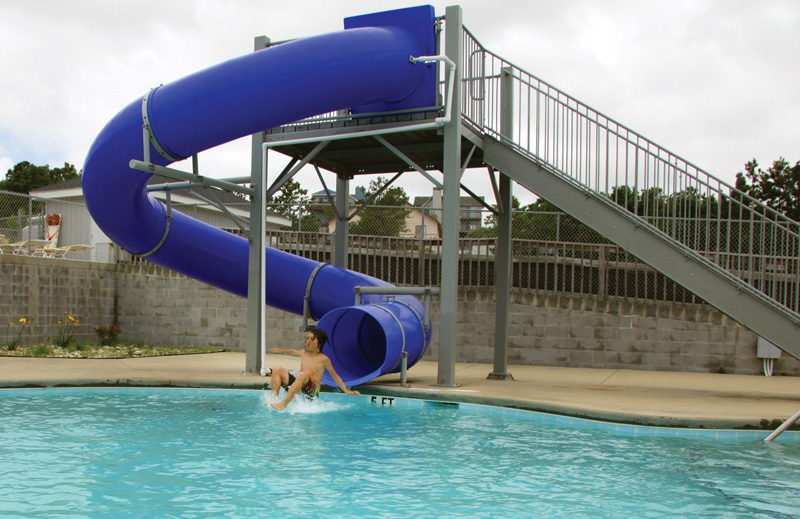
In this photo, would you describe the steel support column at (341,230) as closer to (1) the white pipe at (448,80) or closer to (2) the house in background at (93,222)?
(2) the house in background at (93,222)

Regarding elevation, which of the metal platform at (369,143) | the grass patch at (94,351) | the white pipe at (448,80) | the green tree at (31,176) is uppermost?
the green tree at (31,176)

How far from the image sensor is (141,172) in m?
9.98

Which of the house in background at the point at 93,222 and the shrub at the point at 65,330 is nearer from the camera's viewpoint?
the shrub at the point at 65,330

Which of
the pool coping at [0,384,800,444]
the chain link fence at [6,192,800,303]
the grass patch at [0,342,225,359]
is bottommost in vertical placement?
the grass patch at [0,342,225,359]

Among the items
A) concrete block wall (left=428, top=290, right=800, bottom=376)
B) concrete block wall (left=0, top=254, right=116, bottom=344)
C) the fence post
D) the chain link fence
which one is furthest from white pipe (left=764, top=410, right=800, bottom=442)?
concrete block wall (left=0, top=254, right=116, bottom=344)

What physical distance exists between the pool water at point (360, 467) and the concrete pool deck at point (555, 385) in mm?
400

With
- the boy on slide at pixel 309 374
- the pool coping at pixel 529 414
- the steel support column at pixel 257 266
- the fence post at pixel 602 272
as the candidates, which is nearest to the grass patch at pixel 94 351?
the steel support column at pixel 257 266

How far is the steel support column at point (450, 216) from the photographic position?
10.3m

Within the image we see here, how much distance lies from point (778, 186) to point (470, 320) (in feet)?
77.8

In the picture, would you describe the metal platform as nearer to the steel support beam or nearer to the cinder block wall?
the steel support beam

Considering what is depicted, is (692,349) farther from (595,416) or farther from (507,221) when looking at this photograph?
(595,416)

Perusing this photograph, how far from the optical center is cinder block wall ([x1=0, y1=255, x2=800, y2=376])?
1429 centimetres

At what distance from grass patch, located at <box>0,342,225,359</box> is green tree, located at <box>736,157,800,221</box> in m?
25.5

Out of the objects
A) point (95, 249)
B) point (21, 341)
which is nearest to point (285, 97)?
point (21, 341)
